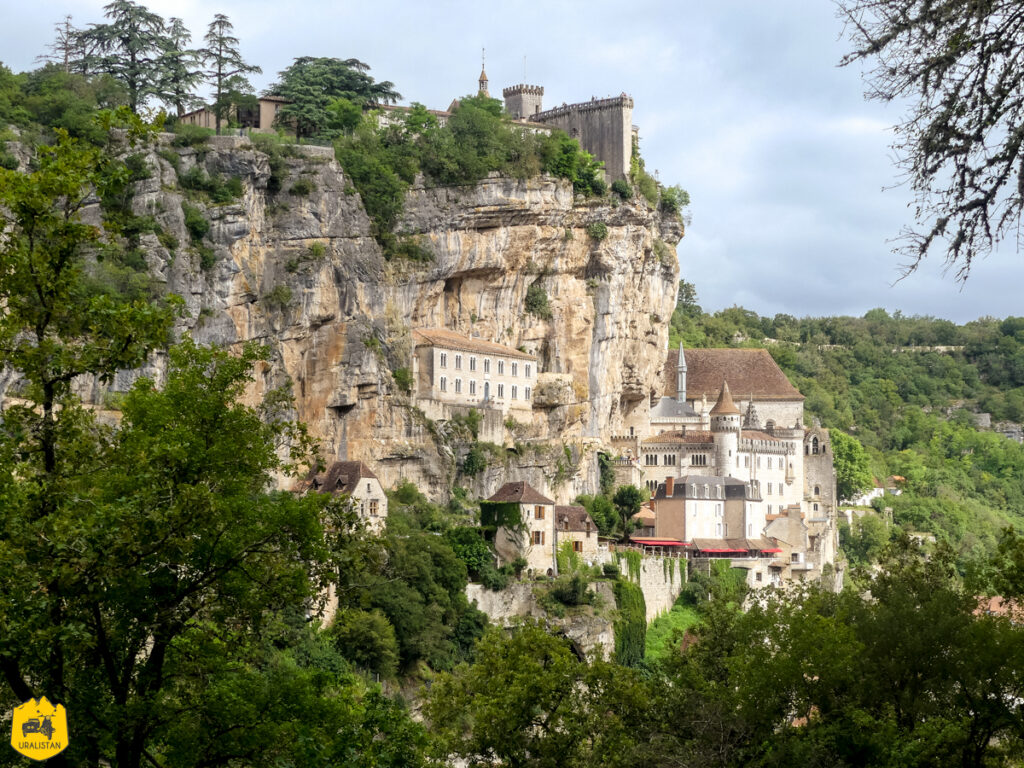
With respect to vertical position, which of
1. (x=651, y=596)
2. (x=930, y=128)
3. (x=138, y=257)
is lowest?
(x=651, y=596)

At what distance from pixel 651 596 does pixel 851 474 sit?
37019mm

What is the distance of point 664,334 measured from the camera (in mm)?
87375

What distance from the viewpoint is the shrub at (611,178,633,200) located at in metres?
79.7

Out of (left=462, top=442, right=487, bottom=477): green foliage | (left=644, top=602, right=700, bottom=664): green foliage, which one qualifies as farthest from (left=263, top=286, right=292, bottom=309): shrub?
(left=644, top=602, right=700, bottom=664): green foliage

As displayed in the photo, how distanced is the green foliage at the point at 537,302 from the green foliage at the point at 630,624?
51.1 ft

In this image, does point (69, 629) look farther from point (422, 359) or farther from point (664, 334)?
point (664, 334)

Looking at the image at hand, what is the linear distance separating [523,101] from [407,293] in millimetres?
21441

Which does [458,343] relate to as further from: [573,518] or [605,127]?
[605,127]

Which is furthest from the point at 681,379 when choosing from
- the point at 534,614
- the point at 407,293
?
the point at 534,614

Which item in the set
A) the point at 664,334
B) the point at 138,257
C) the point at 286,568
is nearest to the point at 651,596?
the point at 664,334

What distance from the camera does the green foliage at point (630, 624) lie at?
6512 cm

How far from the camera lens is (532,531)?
6512cm

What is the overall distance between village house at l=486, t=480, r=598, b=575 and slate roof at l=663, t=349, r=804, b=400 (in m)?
24.1

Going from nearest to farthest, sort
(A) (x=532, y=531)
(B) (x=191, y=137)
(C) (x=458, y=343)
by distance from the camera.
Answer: (B) (x=191, y=137), (A) (x=532, y=531), (C) (x=458, y=343)
